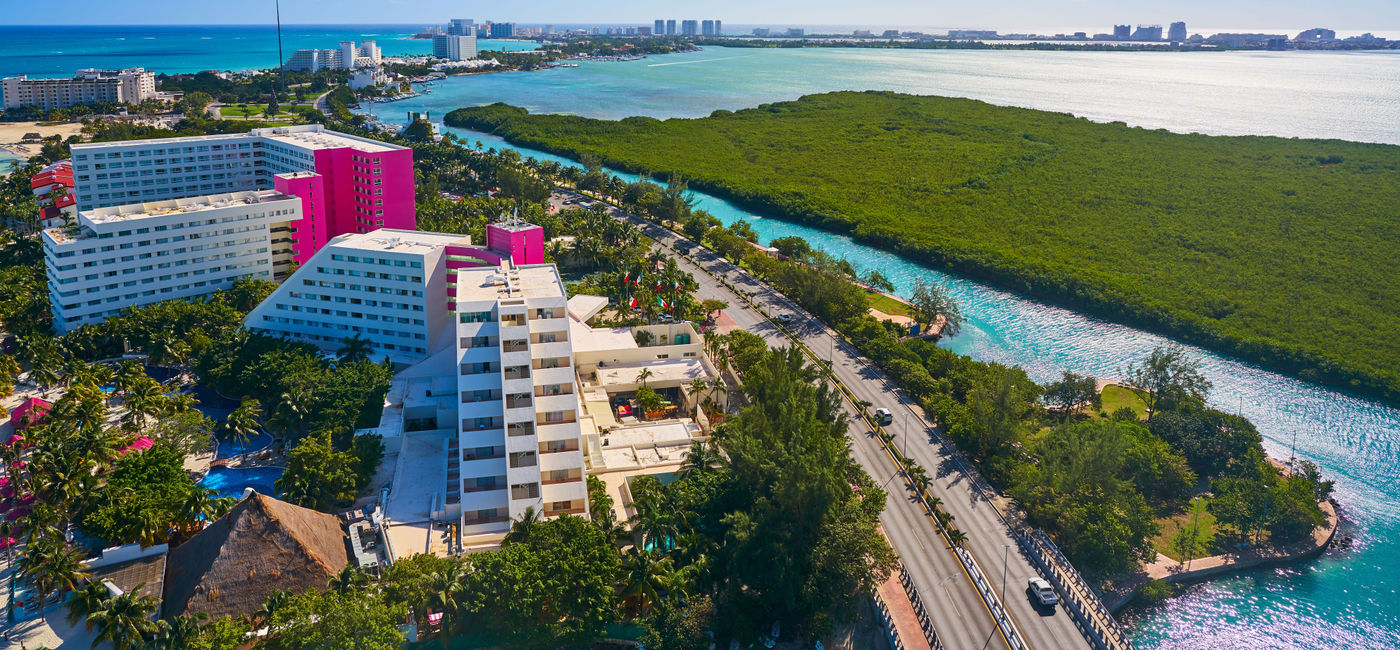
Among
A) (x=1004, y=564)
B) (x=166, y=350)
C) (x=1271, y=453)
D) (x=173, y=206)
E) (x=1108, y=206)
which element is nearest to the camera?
(x=1004, y=564)

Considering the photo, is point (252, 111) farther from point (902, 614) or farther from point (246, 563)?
point (902, 614)

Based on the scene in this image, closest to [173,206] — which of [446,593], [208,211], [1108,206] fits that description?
[208,211]

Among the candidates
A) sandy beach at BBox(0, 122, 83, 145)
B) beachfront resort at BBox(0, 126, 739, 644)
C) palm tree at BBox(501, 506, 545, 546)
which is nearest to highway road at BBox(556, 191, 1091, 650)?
beachfront resort at BBox(0, 126, 739, 644)

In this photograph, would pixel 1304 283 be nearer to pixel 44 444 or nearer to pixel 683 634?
pixel 683 634

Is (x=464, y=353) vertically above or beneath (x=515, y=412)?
above

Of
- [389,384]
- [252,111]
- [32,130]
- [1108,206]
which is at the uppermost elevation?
[252,111]

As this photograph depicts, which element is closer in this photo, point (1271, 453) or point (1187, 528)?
point (1187, 528)
